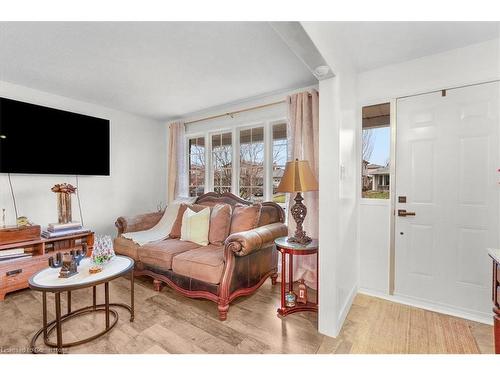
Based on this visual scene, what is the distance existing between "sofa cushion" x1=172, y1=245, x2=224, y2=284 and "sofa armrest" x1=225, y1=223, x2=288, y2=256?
0.22m

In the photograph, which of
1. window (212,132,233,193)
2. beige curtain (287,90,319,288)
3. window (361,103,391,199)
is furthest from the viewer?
window (212,132,233,193)

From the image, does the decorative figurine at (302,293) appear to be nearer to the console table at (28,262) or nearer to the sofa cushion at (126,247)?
the sofa cushion at (126,247)

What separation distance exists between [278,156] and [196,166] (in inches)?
61.0

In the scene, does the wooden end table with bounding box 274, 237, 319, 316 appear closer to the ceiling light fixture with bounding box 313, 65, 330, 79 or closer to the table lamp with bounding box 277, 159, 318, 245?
the table lamp with bounding box 277, 159, 318, 245

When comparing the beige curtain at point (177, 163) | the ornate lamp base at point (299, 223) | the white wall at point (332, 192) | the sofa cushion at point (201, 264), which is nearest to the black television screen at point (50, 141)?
the beige curtain at point (177, 163)

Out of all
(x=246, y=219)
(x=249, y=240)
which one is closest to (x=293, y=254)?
(x=249, y=240)

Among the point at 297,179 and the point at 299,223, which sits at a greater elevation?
the point at 297,179

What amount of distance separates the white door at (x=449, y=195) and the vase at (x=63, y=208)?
3705 millimetres

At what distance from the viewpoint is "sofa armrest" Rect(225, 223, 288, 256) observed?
2.02 metres

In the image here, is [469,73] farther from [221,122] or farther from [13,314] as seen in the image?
[13,314]

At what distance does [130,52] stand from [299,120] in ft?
5.74

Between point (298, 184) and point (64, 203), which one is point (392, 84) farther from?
point (64, 203)

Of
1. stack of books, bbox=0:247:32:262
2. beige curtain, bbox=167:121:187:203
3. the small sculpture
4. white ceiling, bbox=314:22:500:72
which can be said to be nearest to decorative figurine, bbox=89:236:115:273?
the small sculpture

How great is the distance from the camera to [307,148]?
262cm
